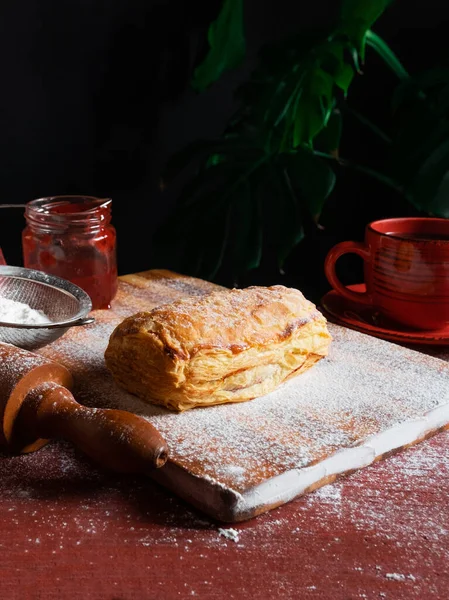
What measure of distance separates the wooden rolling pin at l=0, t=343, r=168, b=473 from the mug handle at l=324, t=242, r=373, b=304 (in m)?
0.68

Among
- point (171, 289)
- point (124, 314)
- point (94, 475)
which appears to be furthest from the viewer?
point (171, 289)

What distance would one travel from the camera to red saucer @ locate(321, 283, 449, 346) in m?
1.30

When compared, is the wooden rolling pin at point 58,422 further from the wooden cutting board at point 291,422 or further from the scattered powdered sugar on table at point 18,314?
the scattered powdered sugar on table at point 18,314

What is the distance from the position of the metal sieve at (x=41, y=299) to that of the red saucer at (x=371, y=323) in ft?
1.75

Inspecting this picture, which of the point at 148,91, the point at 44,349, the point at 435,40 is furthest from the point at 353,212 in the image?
the point at 44,349

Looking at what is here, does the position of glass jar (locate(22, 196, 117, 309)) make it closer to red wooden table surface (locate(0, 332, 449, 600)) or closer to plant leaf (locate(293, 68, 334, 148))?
red wooden table surface (locate(0, 332, 449, 600))

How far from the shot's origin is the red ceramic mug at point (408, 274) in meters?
1.28

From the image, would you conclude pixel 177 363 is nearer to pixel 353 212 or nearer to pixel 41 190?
pixel 41 190

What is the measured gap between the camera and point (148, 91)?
2.29 metres

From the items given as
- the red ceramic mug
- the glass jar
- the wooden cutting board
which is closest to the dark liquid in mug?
the red ceramic mug

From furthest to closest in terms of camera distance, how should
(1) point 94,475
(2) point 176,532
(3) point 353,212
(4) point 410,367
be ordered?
1. (3) point 353,212
2. (4) point 410,367
3. (1) point 94,475
4. (2) point 176,532

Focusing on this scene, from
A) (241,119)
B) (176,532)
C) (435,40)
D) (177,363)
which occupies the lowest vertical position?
(176,532)

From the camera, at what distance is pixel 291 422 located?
94 cm

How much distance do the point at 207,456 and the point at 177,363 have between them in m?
0.15
